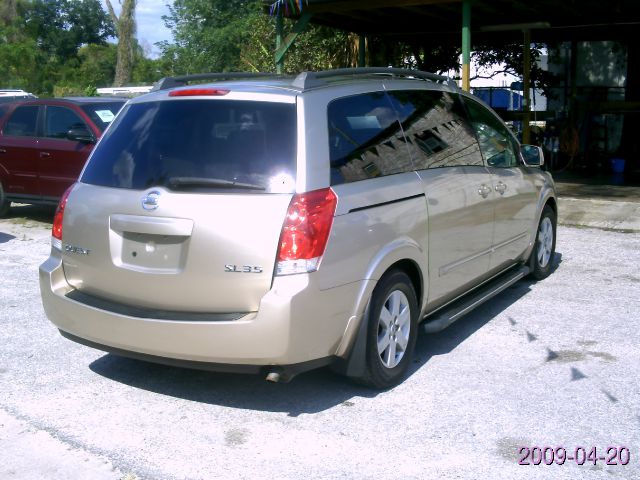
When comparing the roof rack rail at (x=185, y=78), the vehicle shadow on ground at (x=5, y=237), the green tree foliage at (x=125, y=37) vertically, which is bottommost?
the vehicle shadow on ground at (x=5, y=237)

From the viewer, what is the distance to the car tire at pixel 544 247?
718cm

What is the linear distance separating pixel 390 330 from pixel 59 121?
7.77 meters

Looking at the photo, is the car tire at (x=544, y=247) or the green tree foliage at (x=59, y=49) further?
the green tree foliage at (x=59, y=49)

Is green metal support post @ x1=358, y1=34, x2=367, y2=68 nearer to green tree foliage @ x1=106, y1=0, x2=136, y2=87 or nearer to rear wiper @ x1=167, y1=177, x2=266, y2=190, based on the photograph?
rear wiper @ x1=167, y1=177, x2=266, y2=190

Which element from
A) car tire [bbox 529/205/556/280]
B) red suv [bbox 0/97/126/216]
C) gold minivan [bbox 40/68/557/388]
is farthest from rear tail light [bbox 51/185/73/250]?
red suv [bbox 0/97/126/216]

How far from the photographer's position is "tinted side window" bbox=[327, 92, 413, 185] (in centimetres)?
436

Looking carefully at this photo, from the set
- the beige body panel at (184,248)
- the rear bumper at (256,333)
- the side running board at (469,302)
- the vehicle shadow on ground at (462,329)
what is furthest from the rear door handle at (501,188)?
the beige body panel at (184,248)

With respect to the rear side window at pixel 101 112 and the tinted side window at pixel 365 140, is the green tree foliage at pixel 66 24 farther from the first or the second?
the tinted side window at pixel 365 140

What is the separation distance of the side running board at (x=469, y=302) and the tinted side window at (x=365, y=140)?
3.40 feet

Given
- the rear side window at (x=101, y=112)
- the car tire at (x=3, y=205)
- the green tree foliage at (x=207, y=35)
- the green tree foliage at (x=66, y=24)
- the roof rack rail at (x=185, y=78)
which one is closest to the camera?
the roof rack rail at (x=185, y=78)

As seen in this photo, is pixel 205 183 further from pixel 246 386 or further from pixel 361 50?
pixel 361 50

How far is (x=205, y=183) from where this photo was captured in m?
4.14

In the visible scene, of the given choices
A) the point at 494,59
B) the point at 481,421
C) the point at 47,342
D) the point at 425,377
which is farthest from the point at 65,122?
the point at 494,59

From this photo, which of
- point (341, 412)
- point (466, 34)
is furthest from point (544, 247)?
point (466, 34)
